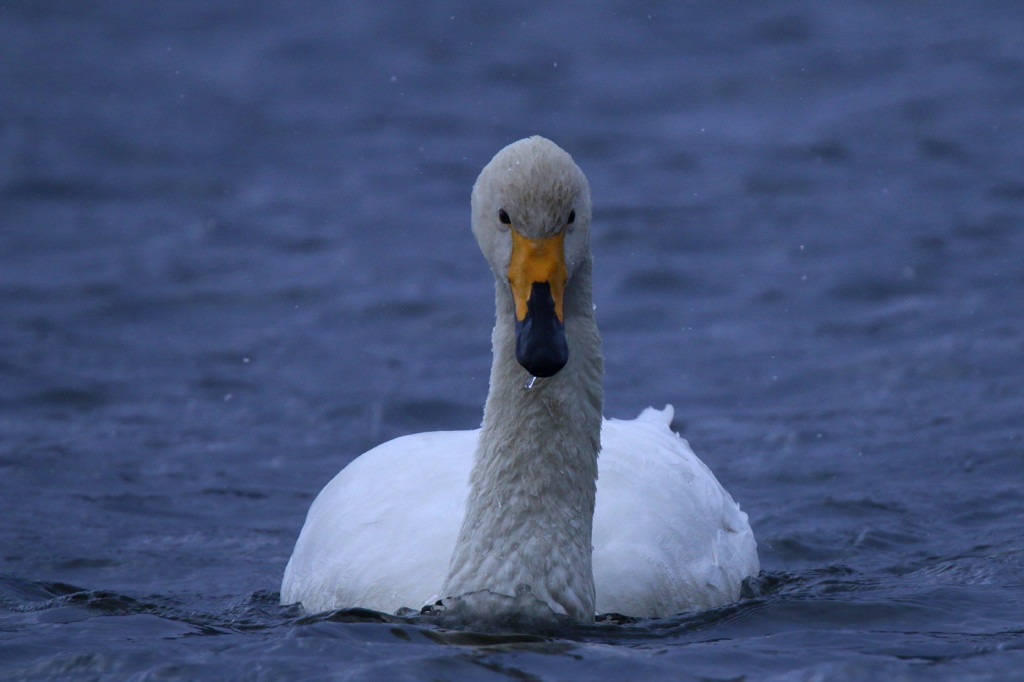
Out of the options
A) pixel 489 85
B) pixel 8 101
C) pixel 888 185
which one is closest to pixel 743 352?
pixel 888 185

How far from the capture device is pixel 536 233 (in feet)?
19.5

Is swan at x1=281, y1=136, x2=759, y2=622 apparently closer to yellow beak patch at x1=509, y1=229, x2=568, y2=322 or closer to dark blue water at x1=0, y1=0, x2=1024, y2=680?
yellow beak patch at x1=509, y1=229, x2=568, y2=322

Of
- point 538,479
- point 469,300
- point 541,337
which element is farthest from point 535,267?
point 469,300

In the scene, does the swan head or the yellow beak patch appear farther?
the yellow beak patch

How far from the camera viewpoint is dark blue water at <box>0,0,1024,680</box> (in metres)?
Answer: 6.88

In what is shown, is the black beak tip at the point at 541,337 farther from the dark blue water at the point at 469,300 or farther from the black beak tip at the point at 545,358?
the dark blue water at the point at 469,300

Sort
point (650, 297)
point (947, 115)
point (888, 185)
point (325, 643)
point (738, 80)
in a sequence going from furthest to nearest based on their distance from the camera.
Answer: point (738, 80) < point (947, 115) < point (888, 185) < point (650, 297) < point (325, 643)

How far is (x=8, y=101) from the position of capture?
59.3 ft

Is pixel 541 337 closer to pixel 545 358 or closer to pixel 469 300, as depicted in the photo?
pixel 545 358

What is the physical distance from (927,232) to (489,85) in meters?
6.09

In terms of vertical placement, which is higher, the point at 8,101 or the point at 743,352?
the point at 8,101

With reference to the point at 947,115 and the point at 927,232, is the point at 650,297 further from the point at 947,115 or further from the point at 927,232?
the point at 947,115

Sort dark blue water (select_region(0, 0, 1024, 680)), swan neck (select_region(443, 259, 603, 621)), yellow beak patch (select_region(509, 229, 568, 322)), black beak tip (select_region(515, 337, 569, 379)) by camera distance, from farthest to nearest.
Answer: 1. dark blue water (select_region(0, 0, 1024, 680))
2. swan neck (select_region(443, 259, 603, 621))
3. yellow beak patch (select_region(509, 229, 568, 322))
4. black beak tip (select_region(515, 337, 569, 379))

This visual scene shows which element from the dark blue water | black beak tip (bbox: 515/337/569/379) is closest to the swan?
black beak tip (bbox: 515/337/569/379)
